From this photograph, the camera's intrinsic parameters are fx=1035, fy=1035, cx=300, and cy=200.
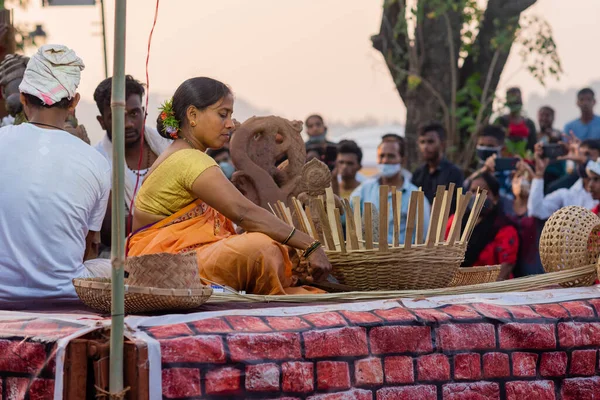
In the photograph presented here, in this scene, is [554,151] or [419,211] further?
[554,151]

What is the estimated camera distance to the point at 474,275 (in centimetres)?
486

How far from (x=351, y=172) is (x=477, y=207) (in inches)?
149

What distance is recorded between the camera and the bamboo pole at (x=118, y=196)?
9.38ft

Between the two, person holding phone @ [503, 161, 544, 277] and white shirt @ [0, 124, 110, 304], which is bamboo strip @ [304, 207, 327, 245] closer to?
white shirt @ [0, 124, 110, 304]

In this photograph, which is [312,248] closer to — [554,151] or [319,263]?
[319,263]

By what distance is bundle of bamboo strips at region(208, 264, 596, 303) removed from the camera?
373 centimetres

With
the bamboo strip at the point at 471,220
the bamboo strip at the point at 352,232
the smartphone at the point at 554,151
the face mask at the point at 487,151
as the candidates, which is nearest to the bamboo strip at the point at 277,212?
the bamboo strip at the point at 352,232

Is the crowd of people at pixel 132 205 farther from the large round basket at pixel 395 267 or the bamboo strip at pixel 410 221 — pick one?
the bamboo strip at pixel 410 221

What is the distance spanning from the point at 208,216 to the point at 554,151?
482 cm

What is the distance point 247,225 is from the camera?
4020 millimetres

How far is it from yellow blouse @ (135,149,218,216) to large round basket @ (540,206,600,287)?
59.2 inches

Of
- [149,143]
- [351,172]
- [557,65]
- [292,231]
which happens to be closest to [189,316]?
[292,231]

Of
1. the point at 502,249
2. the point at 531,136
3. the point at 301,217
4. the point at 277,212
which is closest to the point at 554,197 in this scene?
the point at 502,249

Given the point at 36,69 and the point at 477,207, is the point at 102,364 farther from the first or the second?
the point at 477,207
